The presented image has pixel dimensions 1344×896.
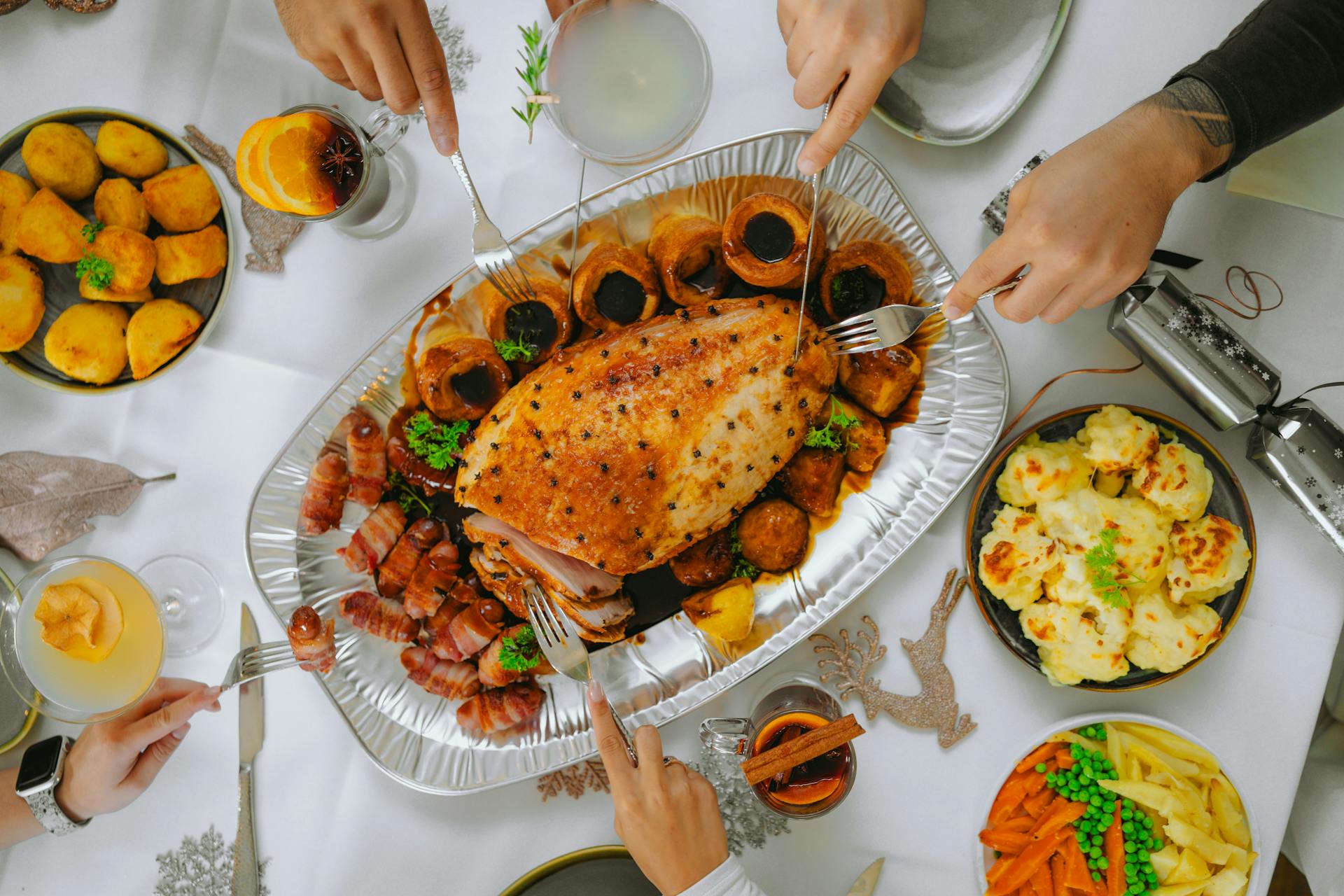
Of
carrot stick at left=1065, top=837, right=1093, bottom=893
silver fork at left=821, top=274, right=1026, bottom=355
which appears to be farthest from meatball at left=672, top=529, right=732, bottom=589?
carrot stick at left=1065, top=837, right=1093, bottom=893

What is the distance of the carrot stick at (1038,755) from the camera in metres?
2.38

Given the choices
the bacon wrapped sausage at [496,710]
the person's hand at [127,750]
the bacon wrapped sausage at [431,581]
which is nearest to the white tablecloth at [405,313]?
the person's hand at [127,750]

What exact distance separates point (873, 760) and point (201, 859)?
7.06 ft

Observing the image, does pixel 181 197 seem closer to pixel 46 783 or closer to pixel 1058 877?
pixel 46 783

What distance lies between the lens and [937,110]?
237cm

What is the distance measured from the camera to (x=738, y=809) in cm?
248

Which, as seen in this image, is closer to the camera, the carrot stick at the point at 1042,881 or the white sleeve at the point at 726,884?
the white sleeve at the point at 726,884

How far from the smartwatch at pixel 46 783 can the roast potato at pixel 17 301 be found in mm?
1191

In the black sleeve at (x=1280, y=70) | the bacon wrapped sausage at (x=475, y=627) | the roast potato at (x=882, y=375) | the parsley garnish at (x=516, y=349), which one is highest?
the black sleeve at (x=1280, y=70)

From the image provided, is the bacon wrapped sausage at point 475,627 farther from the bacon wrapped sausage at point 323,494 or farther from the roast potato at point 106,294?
the roast potato at point 106,294

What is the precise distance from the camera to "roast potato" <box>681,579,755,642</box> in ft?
7.77

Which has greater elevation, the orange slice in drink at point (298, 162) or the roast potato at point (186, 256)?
the orange slice in drink at point (298, 162)

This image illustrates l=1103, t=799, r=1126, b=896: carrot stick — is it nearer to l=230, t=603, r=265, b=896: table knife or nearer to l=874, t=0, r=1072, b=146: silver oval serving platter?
l=874, t=0, r=1072, b=146: silver oval serving platter

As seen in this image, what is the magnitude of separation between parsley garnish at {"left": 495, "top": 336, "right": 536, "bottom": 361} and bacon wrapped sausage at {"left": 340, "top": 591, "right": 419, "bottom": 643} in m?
0.84
